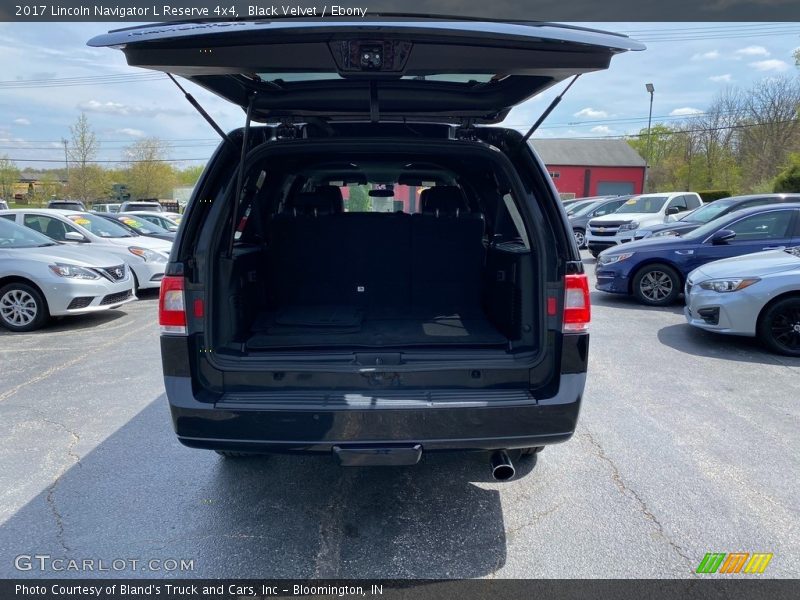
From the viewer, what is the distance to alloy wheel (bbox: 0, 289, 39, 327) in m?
7.11

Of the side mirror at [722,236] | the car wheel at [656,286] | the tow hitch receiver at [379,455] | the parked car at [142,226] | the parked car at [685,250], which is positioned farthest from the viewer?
the parked car at [142,226]

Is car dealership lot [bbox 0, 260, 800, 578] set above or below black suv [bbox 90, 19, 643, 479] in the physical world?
below

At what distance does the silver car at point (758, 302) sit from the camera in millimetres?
5742

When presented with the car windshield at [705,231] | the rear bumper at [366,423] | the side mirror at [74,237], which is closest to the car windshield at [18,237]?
the side mirror at [74,237]

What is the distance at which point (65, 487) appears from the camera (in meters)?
3.19

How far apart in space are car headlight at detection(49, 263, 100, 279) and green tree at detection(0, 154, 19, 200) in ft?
200

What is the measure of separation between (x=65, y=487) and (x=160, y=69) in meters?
2.53

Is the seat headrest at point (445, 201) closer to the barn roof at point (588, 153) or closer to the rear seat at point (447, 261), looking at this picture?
the rear seat at point (447, 261)

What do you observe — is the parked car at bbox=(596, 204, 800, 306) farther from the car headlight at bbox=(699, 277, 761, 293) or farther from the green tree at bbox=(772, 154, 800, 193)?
the green tree at bbox=(772, 154, 800, 193)

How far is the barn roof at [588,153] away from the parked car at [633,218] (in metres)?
36.2

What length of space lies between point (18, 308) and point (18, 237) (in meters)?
1.18

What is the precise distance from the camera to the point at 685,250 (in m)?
8.27

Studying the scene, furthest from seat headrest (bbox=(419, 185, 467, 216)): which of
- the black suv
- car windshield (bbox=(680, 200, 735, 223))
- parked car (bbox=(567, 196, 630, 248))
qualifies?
parked car (bbox=(567, 196, 630, 248))

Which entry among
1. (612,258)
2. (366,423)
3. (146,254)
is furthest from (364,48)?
(146,254)
